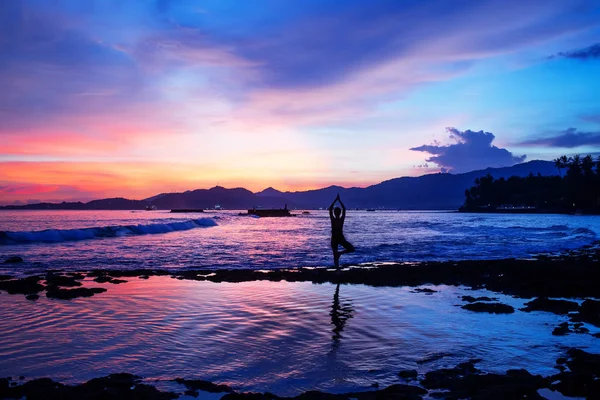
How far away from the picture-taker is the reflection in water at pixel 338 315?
804 centimetres

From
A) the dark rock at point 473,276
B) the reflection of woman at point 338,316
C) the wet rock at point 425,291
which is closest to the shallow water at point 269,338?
the reflection of woman at point 338,316

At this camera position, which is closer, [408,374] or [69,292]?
[408,374]

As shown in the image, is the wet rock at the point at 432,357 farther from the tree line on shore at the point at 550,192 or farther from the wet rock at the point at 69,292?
the tree line on shore at the point at 550,192

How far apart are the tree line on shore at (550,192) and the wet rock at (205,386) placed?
137737 millimetres

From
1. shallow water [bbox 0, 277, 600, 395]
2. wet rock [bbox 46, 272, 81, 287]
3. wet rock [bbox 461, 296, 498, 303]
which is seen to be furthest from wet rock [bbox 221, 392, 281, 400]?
wet rock [bbox 46, 272, 81, 287]

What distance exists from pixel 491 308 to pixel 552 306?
66.1 inches

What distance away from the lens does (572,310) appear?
10617 millimetres

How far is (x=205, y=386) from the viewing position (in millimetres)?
5582

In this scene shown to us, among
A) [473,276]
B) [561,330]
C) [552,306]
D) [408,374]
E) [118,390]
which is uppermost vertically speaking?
[118,390]

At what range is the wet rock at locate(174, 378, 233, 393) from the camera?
5504 mm

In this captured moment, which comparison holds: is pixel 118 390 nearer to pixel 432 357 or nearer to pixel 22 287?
pixel 432 357

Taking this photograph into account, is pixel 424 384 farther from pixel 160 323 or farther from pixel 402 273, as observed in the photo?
pixel 402 273

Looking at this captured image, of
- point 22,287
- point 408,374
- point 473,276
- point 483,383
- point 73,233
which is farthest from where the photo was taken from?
point 73,233

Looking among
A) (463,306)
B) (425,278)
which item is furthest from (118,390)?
(425,278)
